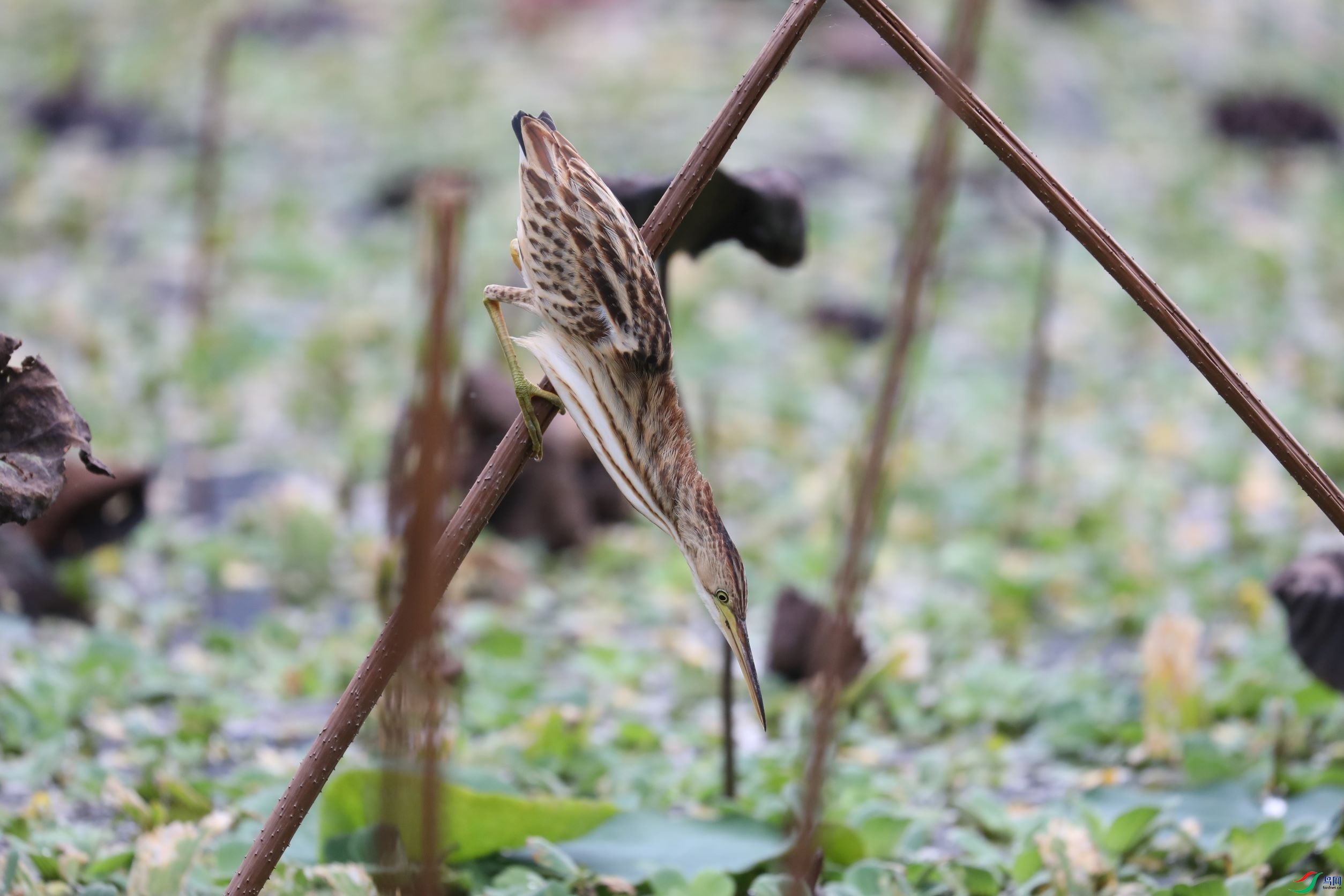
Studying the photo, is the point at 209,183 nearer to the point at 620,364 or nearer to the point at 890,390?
the point at 620,364

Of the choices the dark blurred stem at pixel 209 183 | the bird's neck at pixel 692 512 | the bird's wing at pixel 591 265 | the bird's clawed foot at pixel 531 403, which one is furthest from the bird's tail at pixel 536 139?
the dark blurred stem at pixel 209 183

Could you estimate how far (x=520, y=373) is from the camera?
1158 mm

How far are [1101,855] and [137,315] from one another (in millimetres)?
3668

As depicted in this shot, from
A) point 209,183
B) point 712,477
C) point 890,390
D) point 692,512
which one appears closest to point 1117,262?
point 890,390

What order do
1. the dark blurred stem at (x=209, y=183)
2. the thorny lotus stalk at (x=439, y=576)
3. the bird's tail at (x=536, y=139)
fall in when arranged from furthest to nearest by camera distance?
the dark blurred stem at (x=209, y=183), the bird's tail at (x=536, y=139), the thorny lotus stalk at (x=439, y=576)

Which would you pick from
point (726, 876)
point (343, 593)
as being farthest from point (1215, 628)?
point (343, 593)

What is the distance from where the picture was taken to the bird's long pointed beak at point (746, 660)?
118cm

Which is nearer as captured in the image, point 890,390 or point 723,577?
point 890,390

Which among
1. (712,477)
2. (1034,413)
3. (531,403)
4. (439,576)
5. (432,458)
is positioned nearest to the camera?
(432,458)

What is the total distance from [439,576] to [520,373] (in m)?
0.24

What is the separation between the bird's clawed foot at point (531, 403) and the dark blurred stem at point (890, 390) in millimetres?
299

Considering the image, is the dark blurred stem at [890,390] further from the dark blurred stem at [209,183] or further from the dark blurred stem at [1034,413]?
the dark blurred stem at [209,183]

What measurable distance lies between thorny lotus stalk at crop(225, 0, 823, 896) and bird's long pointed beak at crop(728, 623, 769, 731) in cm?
28

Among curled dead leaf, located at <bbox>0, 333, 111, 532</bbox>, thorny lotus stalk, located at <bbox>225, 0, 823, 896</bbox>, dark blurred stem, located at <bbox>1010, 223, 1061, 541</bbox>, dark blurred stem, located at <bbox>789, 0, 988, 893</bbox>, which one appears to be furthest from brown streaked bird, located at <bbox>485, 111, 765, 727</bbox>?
dark blurred stem, located at <bbox>1010, 223, 1061, 541</bbox>
